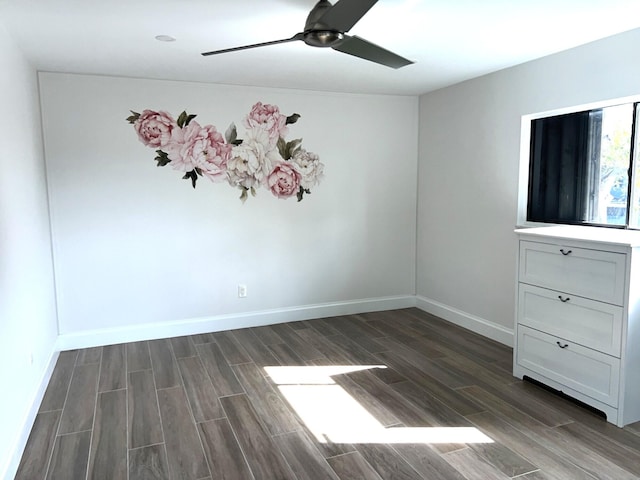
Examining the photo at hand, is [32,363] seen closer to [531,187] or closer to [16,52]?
[16,52]

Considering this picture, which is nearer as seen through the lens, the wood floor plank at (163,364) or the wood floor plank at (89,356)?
the wood floor plank at (163,364)

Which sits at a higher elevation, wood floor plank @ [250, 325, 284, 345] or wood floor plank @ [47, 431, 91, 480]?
wood floor plank @ [250, 325, 284, 345]

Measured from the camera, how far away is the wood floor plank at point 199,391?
282 centimetres

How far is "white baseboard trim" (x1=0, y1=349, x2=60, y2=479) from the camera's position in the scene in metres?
2.19

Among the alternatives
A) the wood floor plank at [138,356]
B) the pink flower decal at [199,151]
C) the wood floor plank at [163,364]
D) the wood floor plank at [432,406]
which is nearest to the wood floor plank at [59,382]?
the wood floor plank at [138,356]

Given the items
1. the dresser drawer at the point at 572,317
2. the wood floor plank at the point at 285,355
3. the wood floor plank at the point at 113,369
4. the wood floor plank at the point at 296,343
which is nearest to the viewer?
the dresser drawer at the point at 572,317

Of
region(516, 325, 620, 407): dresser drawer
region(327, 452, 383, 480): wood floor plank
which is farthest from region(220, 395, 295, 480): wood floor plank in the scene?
region(516, 325, 620, 407): dresser drawer

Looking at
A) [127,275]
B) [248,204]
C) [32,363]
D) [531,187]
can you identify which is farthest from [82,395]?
[531,187]

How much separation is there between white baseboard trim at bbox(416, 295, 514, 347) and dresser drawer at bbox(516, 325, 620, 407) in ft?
2.24

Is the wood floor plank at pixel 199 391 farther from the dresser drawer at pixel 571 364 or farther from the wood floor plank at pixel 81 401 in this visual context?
the dresser drawer at pixel 571 364

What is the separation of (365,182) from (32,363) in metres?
3.27

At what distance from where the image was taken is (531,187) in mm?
3729

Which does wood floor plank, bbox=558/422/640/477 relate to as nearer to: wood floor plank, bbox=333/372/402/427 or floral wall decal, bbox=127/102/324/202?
wood floor plank, bbox=333/372/402/427

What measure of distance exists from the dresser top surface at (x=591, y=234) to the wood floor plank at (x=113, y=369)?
117 inches
